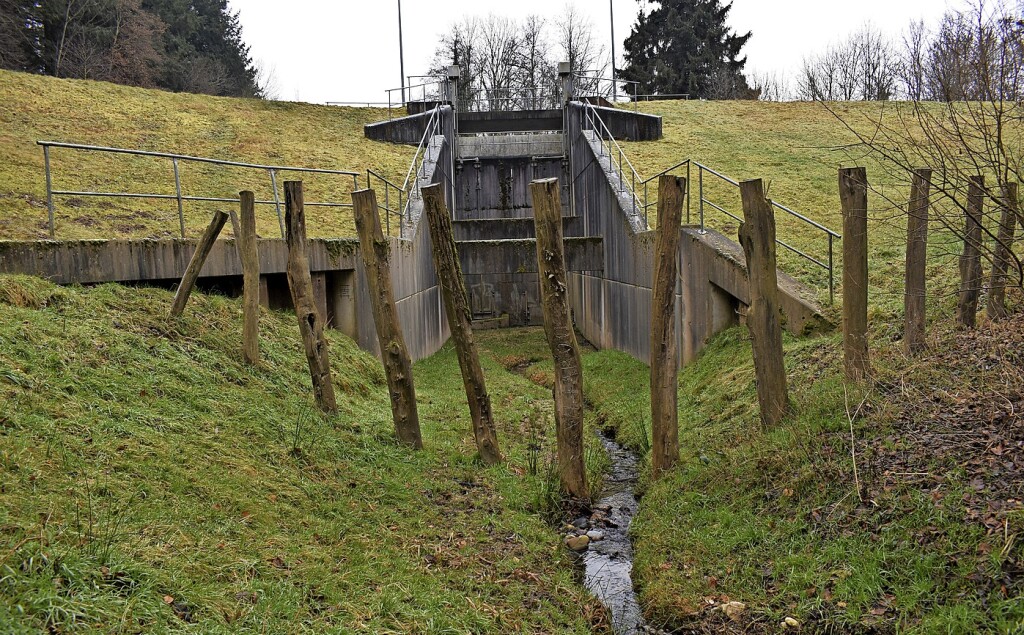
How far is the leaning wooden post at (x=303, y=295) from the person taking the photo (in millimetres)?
8648

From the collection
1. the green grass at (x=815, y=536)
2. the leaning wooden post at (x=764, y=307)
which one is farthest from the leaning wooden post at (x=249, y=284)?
the leaning wooden post at (x=764, y=307)

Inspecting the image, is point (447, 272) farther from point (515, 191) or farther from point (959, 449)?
point (515, 191)

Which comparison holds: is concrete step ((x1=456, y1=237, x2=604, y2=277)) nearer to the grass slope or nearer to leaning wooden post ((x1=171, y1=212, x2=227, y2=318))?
the grass slope

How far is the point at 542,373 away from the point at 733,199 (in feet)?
26.6

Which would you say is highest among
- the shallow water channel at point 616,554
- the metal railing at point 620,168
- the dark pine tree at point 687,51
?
the dark pine tree at point 687,51

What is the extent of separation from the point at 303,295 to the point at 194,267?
143 cm

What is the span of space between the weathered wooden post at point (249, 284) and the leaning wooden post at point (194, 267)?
0.93 feet

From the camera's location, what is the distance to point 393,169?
83.8ft

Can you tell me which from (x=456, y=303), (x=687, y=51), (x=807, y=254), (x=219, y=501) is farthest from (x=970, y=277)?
(x=687, y=51)

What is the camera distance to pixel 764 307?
7648 millimetres

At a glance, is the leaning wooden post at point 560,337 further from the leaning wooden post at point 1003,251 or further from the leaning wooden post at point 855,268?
the leaning wooden post at point 1003,251

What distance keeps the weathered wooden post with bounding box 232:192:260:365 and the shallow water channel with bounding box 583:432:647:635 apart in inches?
169

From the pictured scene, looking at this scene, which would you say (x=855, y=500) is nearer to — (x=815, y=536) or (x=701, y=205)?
(x=815, y=536)

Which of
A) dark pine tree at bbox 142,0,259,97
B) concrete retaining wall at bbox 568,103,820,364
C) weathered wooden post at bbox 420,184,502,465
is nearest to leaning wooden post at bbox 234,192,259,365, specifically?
weathered wooden post at bbox 420,184,502,465
